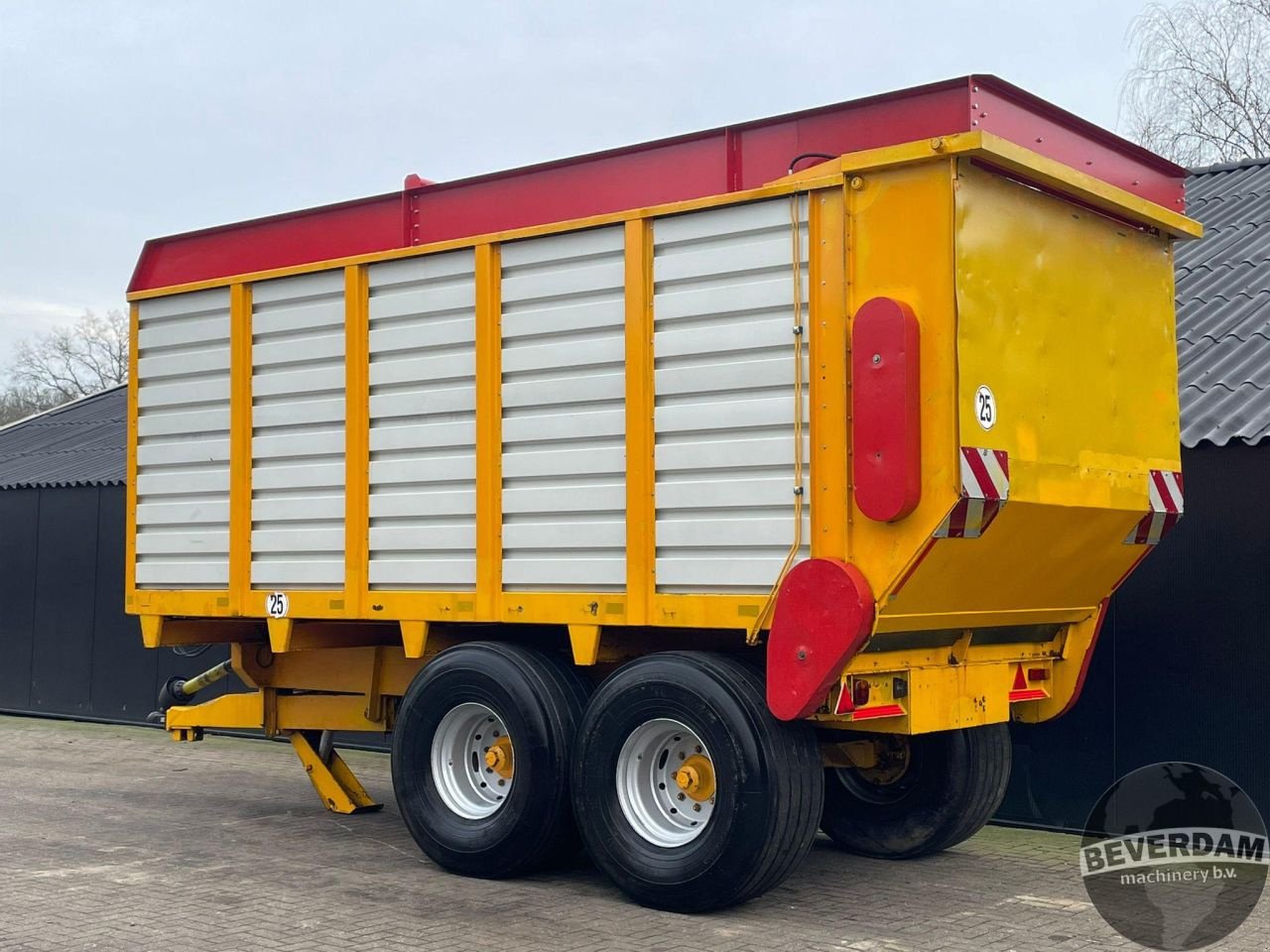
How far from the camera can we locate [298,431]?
8.78 m

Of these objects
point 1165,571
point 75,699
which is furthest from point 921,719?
point 75,699

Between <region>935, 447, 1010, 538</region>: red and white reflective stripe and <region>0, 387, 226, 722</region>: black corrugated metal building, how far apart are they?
940cm

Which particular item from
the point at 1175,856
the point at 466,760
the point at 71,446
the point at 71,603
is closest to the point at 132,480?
the point at 466,760

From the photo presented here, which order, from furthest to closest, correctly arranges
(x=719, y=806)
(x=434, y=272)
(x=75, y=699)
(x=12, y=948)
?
(x=75, y=699)
(x=434, y=272)
(x=719, y=806)
(x=12, y=948)

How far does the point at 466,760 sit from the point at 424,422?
1.84 metres

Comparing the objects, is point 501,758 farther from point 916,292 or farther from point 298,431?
point 916,292

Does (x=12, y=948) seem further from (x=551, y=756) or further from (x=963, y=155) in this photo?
(x=963, y=155)

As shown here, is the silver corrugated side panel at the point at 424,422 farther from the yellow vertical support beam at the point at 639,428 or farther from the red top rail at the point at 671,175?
the yellow vertical support beam at the point at 639,428

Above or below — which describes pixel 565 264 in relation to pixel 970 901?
above

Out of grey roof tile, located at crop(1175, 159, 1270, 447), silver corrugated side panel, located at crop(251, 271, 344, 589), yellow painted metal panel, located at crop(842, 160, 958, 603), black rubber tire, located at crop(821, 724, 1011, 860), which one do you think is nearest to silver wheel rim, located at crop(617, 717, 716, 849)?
yellow painted metal panel, located at crop(842, 160, 958, 603)

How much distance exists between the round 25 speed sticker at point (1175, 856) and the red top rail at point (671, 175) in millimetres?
3309

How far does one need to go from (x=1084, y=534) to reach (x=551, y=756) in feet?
9.30

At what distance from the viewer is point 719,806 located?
6.77 metres

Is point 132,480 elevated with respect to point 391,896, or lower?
elevated
